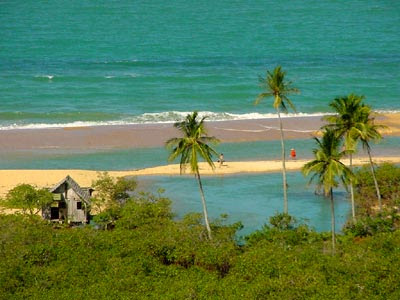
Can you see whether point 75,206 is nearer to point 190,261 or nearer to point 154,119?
point 190,261

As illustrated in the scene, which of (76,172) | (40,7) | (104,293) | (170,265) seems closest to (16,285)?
(104,293)

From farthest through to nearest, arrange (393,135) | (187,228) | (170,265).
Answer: (393,135) → (187,228) → (170,265)

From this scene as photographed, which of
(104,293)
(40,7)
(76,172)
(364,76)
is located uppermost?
(40,7)

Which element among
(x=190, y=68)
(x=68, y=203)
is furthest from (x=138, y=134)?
(x=190, y=68)

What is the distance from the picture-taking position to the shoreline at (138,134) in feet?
286

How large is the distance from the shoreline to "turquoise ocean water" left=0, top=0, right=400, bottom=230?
280 centimetres

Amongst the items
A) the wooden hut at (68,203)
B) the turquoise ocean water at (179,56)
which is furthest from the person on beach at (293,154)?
the wooden hut at (68,203)

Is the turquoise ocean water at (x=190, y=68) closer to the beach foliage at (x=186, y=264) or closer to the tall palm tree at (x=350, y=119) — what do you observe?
the tall palm tree at (x=350, y=119)

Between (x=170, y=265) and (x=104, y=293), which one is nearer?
(x=104, y=293)

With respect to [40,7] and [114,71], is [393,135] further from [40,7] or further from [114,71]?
[40,7]

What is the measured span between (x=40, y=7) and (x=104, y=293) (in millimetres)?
149500

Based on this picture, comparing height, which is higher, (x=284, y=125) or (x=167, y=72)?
(x=167, y=72)

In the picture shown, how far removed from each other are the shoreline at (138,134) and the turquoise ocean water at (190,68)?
280cm

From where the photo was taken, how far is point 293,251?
48500mm
